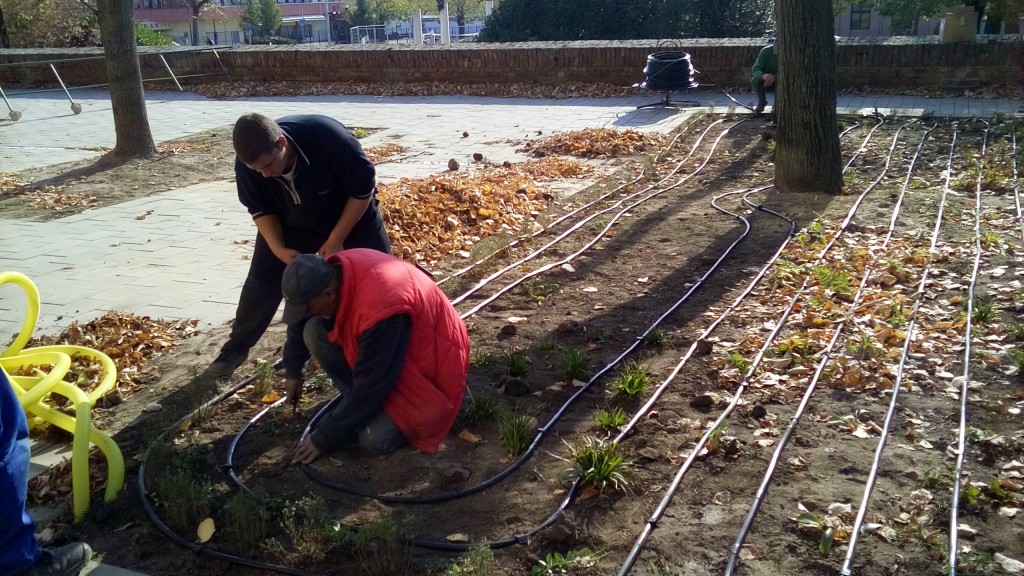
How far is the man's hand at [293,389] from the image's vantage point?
13.8ft

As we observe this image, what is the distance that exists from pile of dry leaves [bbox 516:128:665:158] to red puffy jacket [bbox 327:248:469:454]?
276 inches

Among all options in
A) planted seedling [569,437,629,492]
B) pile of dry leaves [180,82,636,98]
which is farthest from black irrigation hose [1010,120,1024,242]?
pile of dry leaves [180,82,636,98]

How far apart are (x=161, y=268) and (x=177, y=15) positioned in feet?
223

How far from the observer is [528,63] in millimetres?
16891

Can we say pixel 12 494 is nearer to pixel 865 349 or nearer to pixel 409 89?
pixel 865 349

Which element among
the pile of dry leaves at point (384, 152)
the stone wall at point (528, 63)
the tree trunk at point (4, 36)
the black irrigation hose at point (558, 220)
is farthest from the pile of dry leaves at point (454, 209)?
the tree trunk at point (4, 36)

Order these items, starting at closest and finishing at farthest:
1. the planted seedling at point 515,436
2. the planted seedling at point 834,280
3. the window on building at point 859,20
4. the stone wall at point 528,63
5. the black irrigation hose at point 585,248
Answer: the planted seedling at point 515,436 < the planted seedling at point 834,280 < the black irrigation hose at point 585,248 < the stone wall at point 528,63 < the window on building at point 859,20

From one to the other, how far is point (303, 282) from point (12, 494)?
47.1 inches

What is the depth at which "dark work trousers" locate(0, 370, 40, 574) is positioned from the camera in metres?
2.81

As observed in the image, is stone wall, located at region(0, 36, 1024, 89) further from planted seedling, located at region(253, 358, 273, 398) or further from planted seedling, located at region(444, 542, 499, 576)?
planted seedling, located at region(444, 542, 499, 576)

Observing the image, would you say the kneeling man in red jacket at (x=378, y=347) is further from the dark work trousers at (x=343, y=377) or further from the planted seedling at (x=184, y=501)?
the planted seedling at (x=184, y=501)

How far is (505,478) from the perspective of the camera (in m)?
3.65

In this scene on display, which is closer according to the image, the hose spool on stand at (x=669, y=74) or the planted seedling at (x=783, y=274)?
the planted seedling at (x=783, y=274)

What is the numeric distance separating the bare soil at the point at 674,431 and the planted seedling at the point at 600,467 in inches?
1.5
